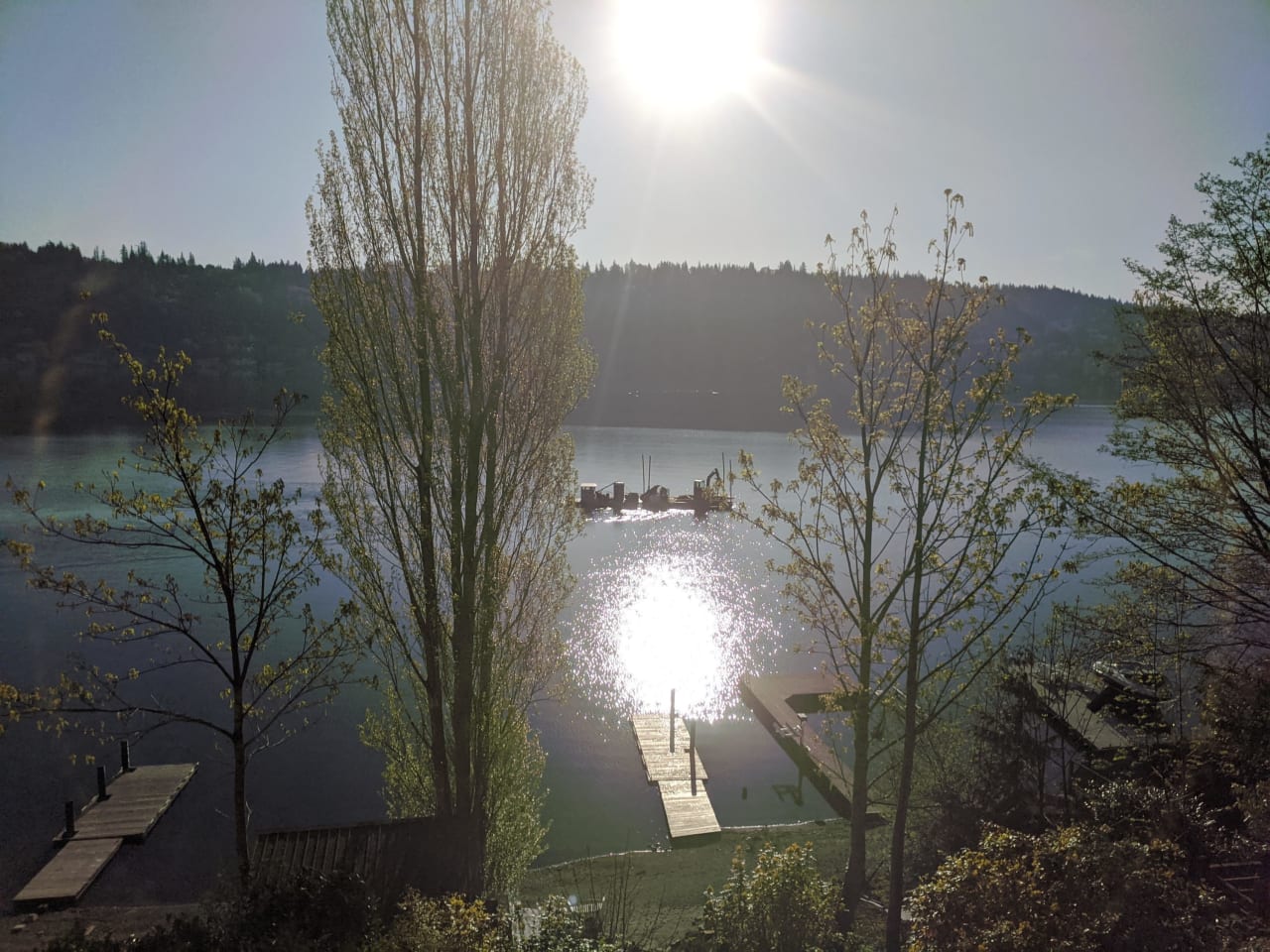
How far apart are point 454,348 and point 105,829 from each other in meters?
15.7

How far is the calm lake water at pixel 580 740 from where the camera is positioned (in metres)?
17.9

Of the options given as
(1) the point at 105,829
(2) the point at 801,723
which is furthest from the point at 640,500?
(1) the point at 105,829

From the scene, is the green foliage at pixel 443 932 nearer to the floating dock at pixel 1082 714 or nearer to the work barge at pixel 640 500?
the floating dock at pixel 1082 714

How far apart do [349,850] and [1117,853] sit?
9.09 metres

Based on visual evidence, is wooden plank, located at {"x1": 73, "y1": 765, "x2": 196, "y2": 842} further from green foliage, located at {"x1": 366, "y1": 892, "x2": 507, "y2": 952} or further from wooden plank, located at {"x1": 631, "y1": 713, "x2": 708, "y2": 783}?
green foliage, located at {"x1": 366, "y1": 892, "x2": 507, "y2": 952}

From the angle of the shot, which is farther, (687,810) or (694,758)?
(694,758)

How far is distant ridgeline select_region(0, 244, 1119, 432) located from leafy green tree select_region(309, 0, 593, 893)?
75.7m

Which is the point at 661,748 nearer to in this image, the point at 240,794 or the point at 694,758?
the point at 694,758

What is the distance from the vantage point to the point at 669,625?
112 feet

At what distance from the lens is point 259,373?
127m

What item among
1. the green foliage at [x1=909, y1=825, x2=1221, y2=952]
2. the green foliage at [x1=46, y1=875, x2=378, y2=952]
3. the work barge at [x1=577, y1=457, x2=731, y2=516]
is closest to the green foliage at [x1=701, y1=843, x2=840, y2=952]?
the green foliage at [x1=909, y1=825, x2=1221, y2=952]

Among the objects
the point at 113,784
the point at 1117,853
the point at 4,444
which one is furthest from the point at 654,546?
the point at 4,444

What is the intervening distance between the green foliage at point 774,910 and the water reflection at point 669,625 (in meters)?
17.6

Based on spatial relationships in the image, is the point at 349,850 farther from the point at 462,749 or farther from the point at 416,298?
the point at 416,298
